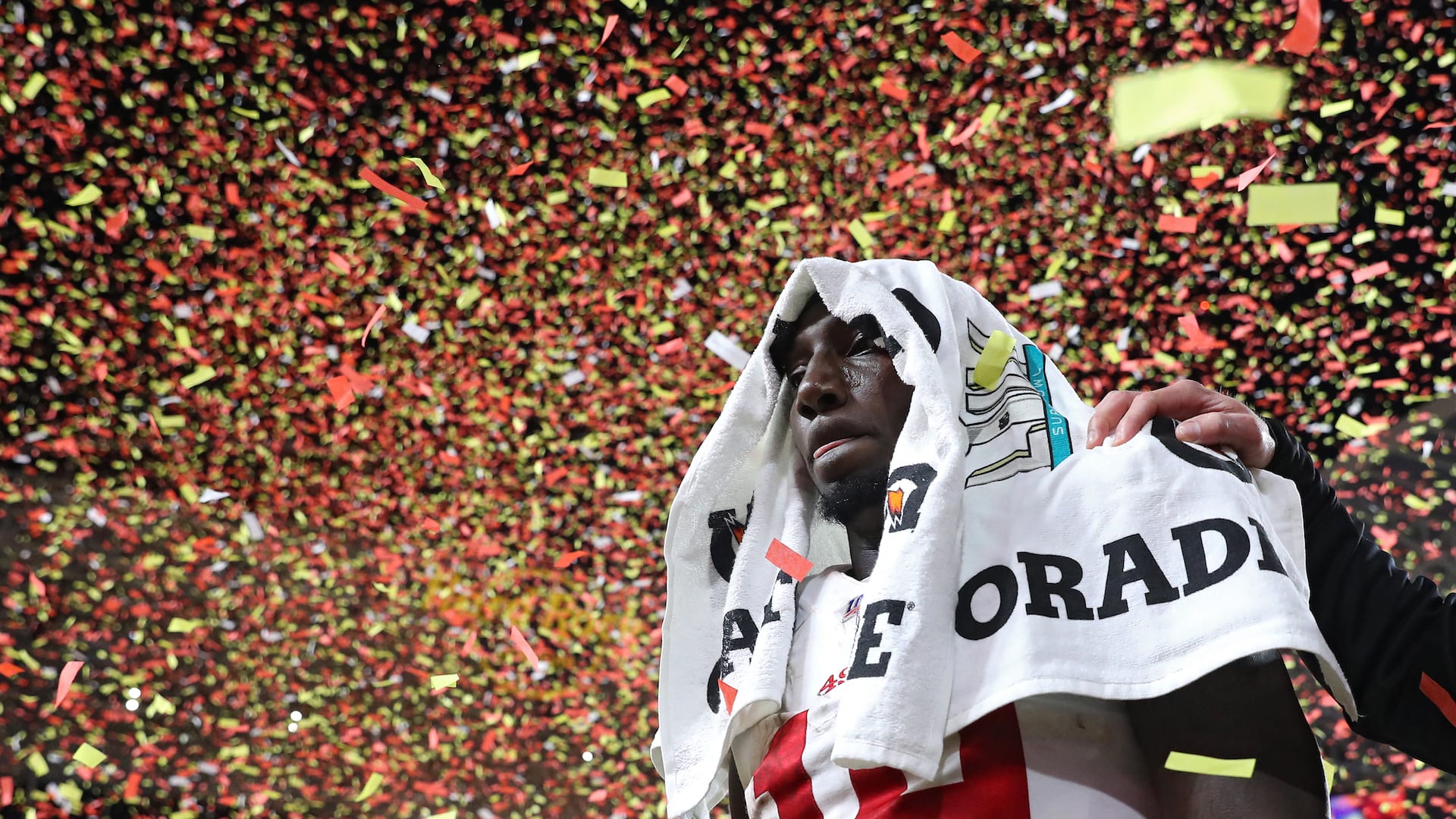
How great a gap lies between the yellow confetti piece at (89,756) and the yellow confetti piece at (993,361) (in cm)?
472

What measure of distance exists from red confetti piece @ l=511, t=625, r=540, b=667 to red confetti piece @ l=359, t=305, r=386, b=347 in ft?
5.21

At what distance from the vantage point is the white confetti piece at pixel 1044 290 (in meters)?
4.58

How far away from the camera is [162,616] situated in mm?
5145

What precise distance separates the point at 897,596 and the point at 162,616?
479cm

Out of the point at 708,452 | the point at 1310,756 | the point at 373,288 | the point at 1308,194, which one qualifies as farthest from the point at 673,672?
the point at 373,288

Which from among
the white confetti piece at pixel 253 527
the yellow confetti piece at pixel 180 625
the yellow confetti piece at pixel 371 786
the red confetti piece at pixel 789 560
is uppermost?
the red confetti piece at pixel 789 560

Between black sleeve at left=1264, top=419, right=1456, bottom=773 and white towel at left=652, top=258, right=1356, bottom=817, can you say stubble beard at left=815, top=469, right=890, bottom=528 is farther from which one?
black sleeve at left=1264, top=419, right=1456, bottom=773

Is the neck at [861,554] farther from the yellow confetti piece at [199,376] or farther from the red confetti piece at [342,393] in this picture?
the yellow confetti piece at [199,376]

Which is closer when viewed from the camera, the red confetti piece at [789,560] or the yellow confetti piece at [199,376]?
the red confetti piece at [789,560]

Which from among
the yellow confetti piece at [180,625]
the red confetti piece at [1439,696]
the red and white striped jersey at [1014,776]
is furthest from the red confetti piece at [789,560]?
the yellow confetti piece at [180,625]

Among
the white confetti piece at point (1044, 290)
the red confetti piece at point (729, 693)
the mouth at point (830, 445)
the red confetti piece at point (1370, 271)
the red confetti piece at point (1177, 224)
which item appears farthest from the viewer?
the white confetti piece at point (1044, 290)

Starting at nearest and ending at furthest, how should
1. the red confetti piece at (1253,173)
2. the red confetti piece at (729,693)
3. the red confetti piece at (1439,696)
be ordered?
the red confetti piece at (1439,696) → the red confetti piece at (729,693) → the red confetti piece at (1253,173)

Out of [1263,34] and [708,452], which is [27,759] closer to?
[708,452]

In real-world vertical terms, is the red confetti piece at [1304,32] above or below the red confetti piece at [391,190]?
above
